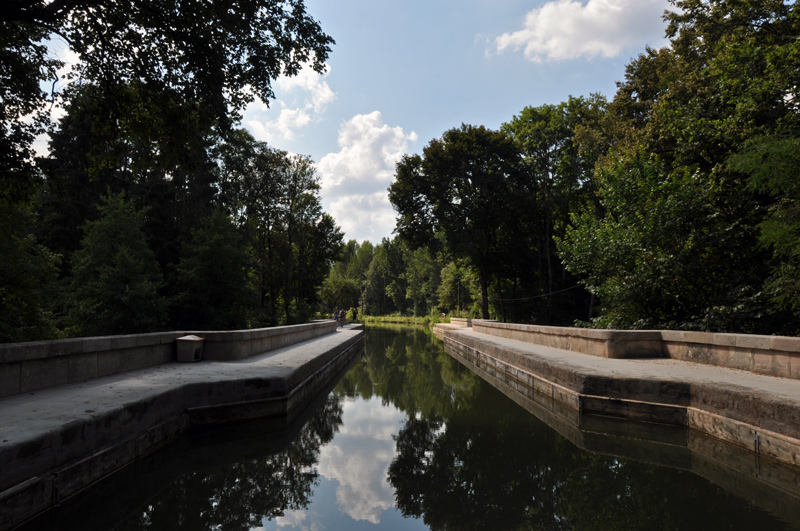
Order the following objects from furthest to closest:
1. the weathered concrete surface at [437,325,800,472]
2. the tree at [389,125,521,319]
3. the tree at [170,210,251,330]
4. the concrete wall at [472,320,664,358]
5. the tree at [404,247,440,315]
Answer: the tree at [404,247,440,315], the tree at [389,125,521,319], the tree at [170,210,251,330], the concrete wall at [472,320,664,358], the weathered concrete surface at [437,325,800,472]

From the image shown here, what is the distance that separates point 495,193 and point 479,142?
3778 millimetres

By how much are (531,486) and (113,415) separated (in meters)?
5.09

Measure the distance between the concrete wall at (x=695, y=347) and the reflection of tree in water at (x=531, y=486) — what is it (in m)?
3.37

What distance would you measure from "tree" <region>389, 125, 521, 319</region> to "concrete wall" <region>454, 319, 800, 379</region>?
1539 cm

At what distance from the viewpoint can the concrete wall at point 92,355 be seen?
5906 mm

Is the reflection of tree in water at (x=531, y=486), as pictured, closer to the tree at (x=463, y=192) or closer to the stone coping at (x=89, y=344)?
the stone coping at (x=89, y=344)

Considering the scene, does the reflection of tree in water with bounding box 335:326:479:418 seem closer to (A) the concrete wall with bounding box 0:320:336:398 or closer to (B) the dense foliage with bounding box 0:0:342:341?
(A) the concrete wall with bounding box 0:320:336:398

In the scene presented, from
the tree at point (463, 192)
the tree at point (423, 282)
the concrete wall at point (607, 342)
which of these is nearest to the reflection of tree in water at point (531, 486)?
the concrete wall at point (607, 342)

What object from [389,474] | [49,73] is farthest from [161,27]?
[389,474]

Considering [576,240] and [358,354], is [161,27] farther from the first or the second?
[358,354]

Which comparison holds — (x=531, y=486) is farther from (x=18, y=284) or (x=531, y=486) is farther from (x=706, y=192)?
(x=18, y=284)

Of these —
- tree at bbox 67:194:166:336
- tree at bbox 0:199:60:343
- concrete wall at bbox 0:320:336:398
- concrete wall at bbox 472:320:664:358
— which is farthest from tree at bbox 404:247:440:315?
tree at bbox 0:199:60:343

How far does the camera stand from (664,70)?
19.5 meters

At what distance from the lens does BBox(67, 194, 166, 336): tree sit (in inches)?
637
